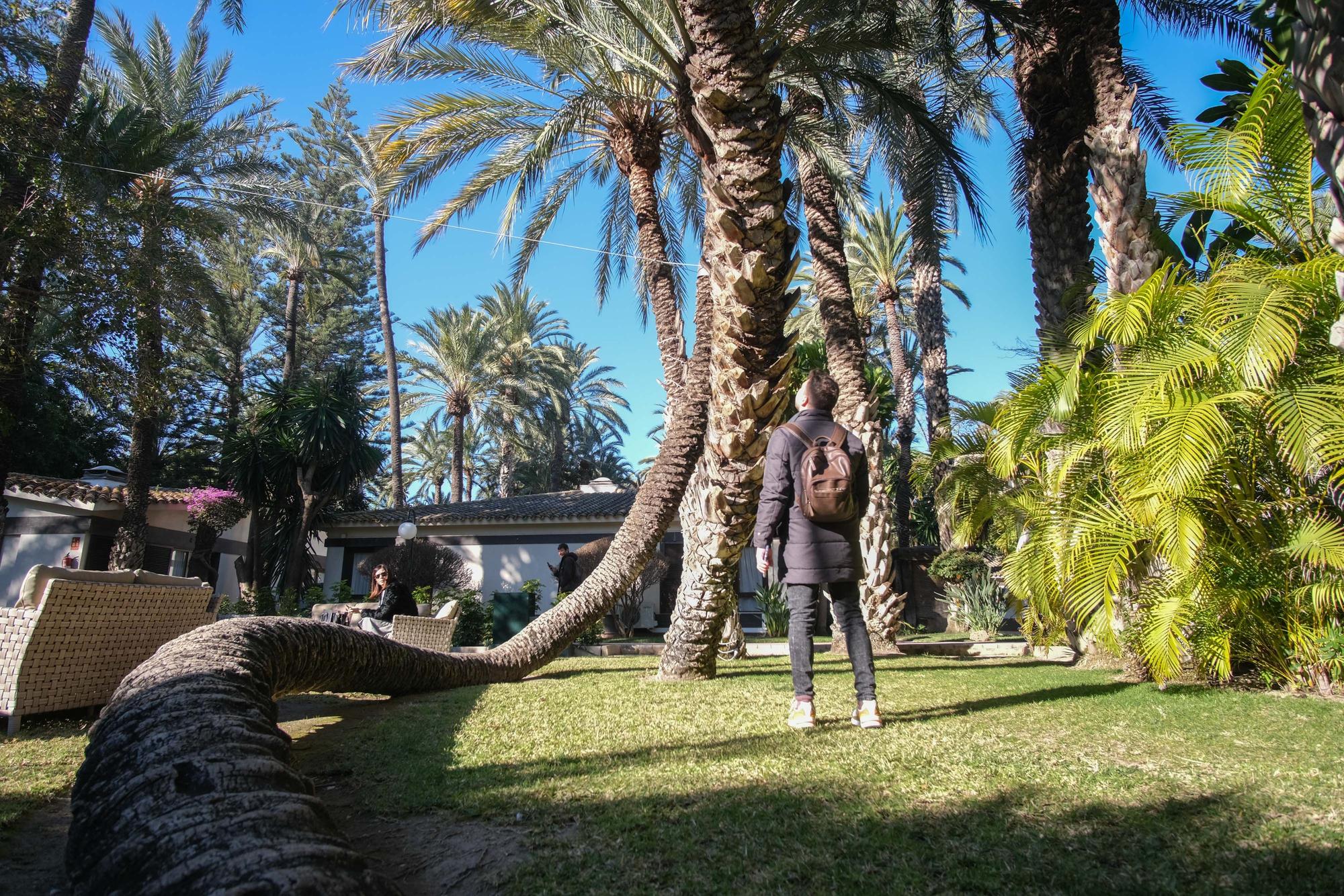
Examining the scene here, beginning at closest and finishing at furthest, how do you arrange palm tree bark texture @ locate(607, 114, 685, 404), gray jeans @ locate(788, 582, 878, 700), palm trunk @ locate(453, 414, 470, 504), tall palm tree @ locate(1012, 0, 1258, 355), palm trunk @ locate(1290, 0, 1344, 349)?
palm trunk @ locate(1290, 0, 1344, 349)
gray jeans @ locate(788, 582, 878, 700)
tall palm tree @ locate(1012, 0, 1258, 355)
palm tree bark texture @ locate(607, 114, 685, 404)
palm trunk @ locate(453, 414, 470, 504)

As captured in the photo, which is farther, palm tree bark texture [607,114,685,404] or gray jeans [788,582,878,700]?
palm tree bark texture [607,114,685,404]

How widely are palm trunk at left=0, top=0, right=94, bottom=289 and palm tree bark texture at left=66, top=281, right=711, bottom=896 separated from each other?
809 centimetres

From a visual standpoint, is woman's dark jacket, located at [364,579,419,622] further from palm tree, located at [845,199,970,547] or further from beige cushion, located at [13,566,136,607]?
palm tree, located at [845,199,970,547]

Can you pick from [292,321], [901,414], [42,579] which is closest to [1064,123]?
[42,579]

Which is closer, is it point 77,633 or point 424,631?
point 77,633

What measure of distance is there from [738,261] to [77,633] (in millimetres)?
5017

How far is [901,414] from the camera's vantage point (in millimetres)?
25281

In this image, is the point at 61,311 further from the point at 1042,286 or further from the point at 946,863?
the point at 946,863

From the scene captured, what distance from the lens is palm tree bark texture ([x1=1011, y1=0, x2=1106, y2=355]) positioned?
883cm

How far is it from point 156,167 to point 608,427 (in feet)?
108

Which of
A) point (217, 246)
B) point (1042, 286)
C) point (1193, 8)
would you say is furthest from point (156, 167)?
point (1193, 8)

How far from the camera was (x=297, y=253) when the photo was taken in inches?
1284

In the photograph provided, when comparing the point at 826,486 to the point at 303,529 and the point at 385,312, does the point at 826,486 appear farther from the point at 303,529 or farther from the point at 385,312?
the point at 385,312

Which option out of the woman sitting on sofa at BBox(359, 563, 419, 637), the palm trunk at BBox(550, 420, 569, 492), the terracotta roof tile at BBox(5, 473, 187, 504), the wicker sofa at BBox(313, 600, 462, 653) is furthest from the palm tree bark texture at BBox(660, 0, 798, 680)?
the palm trunk at BBox(550, 420, 569, 492)
